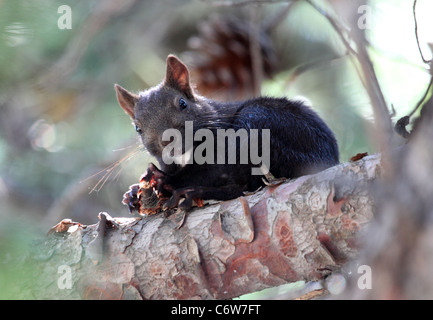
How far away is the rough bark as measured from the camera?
1316mm

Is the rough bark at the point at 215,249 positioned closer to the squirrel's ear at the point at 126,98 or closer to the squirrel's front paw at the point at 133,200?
the squirrel's front paw at the point at 133,200

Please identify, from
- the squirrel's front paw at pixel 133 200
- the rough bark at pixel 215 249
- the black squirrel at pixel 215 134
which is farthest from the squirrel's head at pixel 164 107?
the rough bark at pixel 215 249

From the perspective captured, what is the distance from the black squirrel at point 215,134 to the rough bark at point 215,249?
0.13 metres

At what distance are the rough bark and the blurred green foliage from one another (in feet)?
2.92

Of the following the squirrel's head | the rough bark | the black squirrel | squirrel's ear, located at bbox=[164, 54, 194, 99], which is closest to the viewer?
the rough bark

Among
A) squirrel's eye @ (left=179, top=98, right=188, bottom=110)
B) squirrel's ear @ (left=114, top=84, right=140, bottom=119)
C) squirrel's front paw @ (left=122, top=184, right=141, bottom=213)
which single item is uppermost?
squirrel's ear @ (left=114, top=84, right=140, bottom=119)

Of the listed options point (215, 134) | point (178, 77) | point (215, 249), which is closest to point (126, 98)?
point (178, 77)

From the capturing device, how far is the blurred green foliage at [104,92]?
2.49 metres

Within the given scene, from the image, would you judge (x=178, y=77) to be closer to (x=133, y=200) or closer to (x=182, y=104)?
(x=182, y=104)

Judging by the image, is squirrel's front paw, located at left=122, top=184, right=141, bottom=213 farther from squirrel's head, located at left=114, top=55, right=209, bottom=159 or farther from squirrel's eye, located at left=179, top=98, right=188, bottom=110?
squirrel's eye, located at left=179, top=98, right=188, bottom=110

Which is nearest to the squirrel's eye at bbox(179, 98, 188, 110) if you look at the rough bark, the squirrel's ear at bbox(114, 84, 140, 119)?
the squirrel's ear at bbox(114, 84, 140, 119)

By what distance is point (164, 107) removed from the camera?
202 cm

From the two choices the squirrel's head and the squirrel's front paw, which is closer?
the squirrel's front paw
